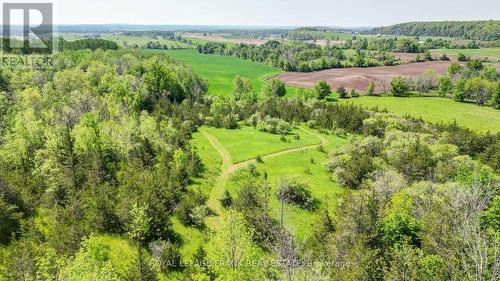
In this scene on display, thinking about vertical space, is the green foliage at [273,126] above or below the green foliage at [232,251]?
above

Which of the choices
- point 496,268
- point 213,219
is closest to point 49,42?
point 213,219

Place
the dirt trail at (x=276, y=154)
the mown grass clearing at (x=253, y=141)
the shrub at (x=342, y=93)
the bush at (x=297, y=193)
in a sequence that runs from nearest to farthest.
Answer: the bush at (x=297, y=193), the dirt trail at (x=276, y=154), the mown grass clearing at (x=253, y=141), the shrub at (x=342, y=93)

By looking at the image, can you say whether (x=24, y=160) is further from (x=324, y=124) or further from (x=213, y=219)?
(x=324, y=124)

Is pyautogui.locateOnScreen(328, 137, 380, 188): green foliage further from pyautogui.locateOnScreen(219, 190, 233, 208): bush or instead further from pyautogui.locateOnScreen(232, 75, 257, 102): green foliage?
pyautogui.locateOnScreen(232, 75, 257, 102): green foliage

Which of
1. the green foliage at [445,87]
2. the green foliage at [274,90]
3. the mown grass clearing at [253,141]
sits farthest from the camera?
the green foliage at [445,87]

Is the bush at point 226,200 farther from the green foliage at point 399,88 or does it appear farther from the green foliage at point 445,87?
the green foliage at point 445,87

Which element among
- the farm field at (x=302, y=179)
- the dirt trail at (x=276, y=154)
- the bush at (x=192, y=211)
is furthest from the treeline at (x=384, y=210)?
the bush at (x=192, y=211)

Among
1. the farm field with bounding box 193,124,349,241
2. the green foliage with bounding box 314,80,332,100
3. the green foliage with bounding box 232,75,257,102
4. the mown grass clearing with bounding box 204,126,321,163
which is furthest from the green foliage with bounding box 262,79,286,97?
the farm field with bounding box 193,124,349,241
